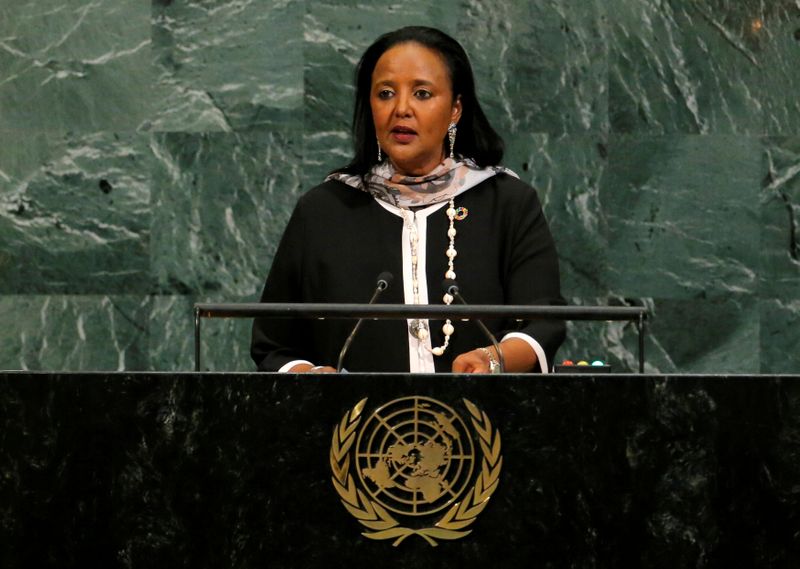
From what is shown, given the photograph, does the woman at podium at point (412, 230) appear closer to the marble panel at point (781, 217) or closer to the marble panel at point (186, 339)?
the marble panel at point (186, 339)

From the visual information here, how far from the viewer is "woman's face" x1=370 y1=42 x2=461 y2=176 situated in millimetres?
3453

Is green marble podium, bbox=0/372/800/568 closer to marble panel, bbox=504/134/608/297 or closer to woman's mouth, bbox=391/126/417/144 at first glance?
woman's mouth, bbox=391/126/417/144

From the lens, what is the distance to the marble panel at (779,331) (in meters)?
5.14

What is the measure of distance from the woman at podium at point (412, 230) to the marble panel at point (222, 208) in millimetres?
1524

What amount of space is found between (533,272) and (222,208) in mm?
2042

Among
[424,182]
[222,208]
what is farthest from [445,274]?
[222,208]

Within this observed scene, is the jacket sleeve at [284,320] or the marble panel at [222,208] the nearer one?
the jacket sleeve at [284,320]

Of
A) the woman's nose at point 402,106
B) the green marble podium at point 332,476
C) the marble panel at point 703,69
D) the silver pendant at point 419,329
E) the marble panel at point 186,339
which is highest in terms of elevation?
the marble panel at point 703,69

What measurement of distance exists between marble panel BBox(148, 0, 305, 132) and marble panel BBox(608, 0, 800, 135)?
1225 millimetres

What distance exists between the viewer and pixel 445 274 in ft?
11.3

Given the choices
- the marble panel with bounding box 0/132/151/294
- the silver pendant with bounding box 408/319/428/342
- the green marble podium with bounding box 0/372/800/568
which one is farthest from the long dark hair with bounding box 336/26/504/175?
the marble panel with bounding box 0/132/151/294

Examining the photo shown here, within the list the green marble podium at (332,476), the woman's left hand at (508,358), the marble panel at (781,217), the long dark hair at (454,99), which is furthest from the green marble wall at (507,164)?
the green marble podium at (332,476)

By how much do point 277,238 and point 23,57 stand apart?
120 centimetres

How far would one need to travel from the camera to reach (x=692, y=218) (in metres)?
5.13
